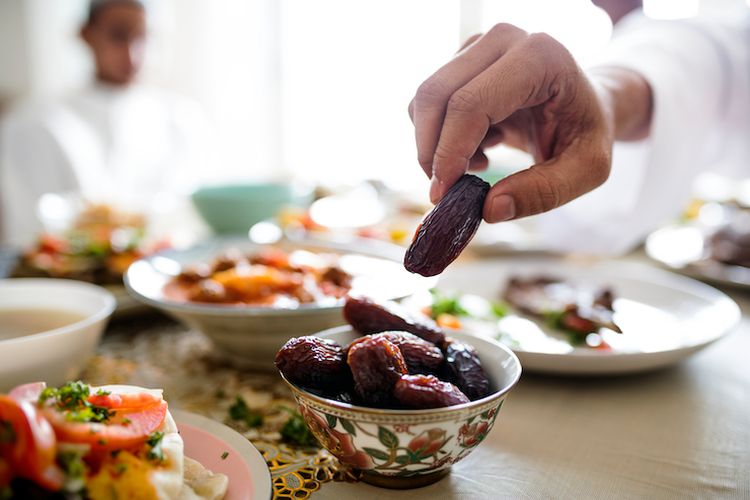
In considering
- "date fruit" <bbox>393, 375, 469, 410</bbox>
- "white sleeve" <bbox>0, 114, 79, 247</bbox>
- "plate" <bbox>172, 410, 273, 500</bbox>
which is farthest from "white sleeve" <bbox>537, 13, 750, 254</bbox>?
"white sleeve" <bbox>0, 114, 79, 247</bbox>

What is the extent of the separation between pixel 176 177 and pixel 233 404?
332 cm

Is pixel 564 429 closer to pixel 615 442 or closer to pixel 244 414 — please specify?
pixel 615 442

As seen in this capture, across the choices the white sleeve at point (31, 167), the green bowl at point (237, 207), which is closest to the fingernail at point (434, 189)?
the green bowl at point (237, 207)

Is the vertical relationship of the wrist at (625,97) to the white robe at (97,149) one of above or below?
above

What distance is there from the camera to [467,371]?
2.20ft

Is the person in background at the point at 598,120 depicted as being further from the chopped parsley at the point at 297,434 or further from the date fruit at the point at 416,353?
the chopped parsley at the point at 297,434

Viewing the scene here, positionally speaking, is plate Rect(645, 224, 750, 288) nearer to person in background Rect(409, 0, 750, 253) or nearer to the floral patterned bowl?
person in background Rect(409, 0, 750, 253)

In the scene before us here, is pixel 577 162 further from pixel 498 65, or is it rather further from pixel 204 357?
pixel 204 357

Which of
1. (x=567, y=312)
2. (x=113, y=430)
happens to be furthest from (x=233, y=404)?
(x=567, y=312)

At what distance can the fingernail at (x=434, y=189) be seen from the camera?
2.59 feet

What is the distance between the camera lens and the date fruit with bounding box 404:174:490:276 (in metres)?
0.71

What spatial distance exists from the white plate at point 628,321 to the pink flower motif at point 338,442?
365 mm

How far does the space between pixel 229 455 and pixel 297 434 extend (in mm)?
142

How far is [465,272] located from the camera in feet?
4.73
